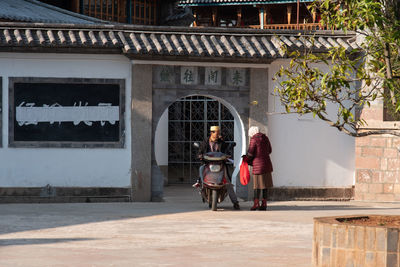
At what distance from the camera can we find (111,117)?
1583 centimetres

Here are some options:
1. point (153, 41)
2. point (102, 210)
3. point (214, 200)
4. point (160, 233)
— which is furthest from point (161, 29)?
point (160, 233)

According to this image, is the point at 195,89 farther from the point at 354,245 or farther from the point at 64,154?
the point at 354,245

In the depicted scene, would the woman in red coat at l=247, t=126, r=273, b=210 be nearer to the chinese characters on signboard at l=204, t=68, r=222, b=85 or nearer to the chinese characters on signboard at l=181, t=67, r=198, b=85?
the chinese characters on signboard at l=204, t=68, r=222, b=85

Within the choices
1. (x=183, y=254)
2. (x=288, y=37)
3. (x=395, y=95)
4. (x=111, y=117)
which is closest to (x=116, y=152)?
(x=111, y=117)

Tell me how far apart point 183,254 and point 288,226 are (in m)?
3.13

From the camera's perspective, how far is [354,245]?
7.89 meters

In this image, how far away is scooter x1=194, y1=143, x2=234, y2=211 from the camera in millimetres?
14214

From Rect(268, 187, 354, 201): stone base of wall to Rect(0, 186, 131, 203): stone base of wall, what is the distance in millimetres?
2915

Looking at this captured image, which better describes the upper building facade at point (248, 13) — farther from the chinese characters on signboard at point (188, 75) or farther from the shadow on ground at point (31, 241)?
the shadow on ground at point (31, 241)

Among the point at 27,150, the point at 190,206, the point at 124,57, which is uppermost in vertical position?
the point at 124,57

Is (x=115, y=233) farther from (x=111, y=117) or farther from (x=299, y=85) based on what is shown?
(x=111, y=117)

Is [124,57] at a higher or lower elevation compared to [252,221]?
higher

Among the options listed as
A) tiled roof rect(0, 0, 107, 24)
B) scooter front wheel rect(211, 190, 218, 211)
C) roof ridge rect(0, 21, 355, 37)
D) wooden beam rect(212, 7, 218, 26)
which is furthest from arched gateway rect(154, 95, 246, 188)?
wooden beam rect(212, 7, 218, 26)

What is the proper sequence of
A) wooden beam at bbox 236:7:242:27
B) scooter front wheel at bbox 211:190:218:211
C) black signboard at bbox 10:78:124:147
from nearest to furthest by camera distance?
scooter front wheel at bbox 211:190:218:211
black signboard at bbox 10:78:124:147
wooden beam at bbox 236:7:242:27
